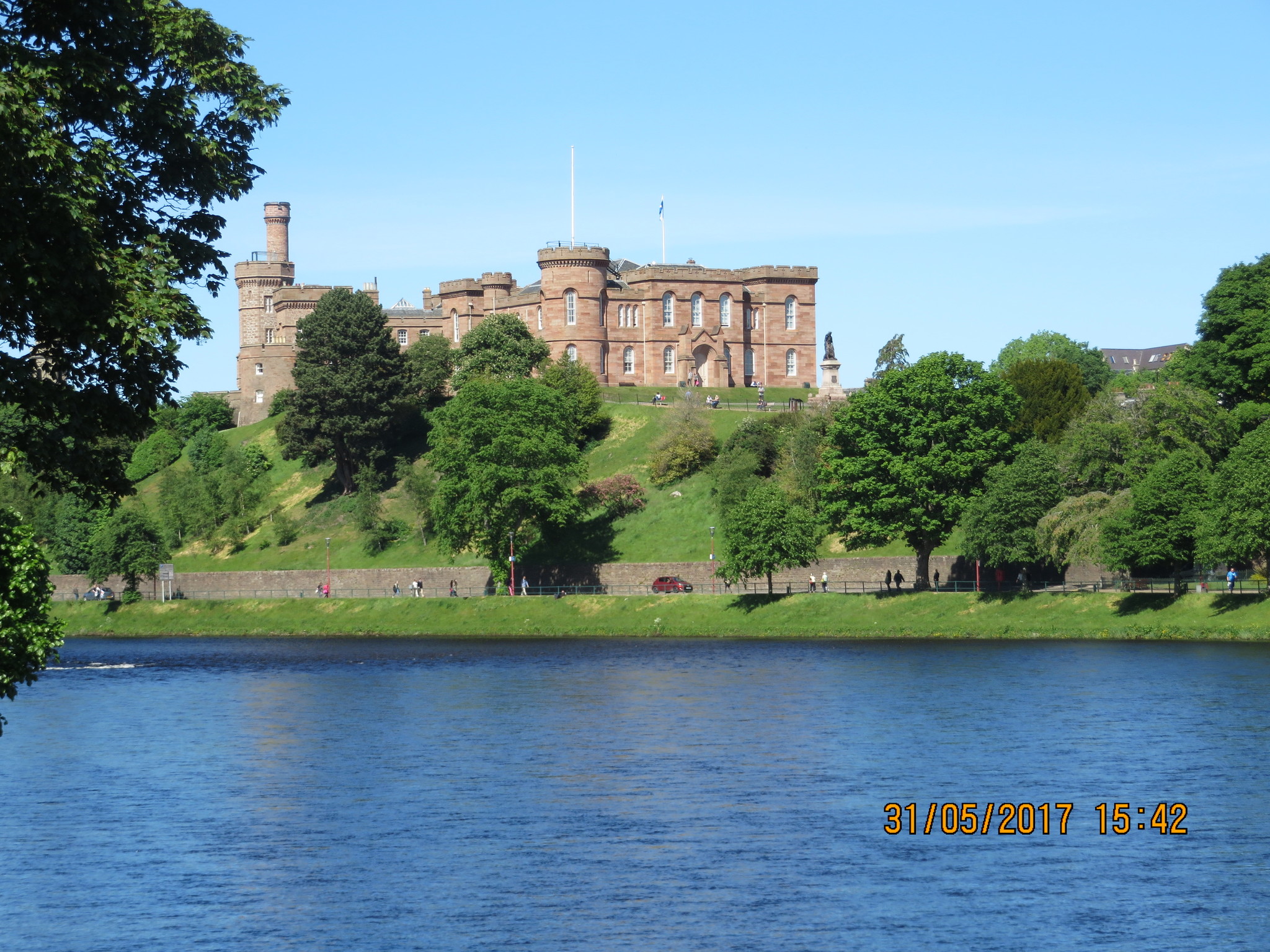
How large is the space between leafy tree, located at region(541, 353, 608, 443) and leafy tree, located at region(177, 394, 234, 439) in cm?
4033

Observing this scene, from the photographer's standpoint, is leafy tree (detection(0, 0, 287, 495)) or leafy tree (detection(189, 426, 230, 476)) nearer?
leafy tree (detection(0, 0, 287, 495))

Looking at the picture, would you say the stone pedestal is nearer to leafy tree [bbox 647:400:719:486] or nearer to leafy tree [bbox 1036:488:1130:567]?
leafy tree [bbox 647:400:719:486]

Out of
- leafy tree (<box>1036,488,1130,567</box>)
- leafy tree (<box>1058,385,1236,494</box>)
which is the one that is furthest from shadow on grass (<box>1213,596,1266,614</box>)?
leafy tree (<box>1058,385,1236,494</box>)

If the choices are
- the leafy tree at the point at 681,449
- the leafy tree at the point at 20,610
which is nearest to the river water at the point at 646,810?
the leafy tree at the point at 20,610

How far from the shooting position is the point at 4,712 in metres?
54.2

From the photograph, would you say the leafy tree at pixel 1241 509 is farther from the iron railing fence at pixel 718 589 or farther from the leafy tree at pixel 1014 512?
the leafy tree at pixel 1014 512

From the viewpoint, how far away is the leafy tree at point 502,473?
309ft

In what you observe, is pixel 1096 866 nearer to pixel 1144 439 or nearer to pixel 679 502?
pixel 1144 439

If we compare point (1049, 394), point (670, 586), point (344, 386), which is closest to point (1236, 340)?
point (1049, 394)

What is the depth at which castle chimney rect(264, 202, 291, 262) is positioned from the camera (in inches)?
6447

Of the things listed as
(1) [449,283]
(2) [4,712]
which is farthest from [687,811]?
(1) [449,283]

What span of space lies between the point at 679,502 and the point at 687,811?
71413 millimetres

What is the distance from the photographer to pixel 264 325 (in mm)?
158375

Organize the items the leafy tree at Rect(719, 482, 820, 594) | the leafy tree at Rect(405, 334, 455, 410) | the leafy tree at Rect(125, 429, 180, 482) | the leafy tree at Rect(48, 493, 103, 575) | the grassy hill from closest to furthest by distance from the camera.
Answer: the leafy tree at Rect(719, 482, 820, 594) < the grassy hill < the leafy tree at Rect(48, 493, 103, 575) < the leafy tree at Rect(405, 334, 455, 410) < the leafy tree at Rect(125, 429, 180, 482)
